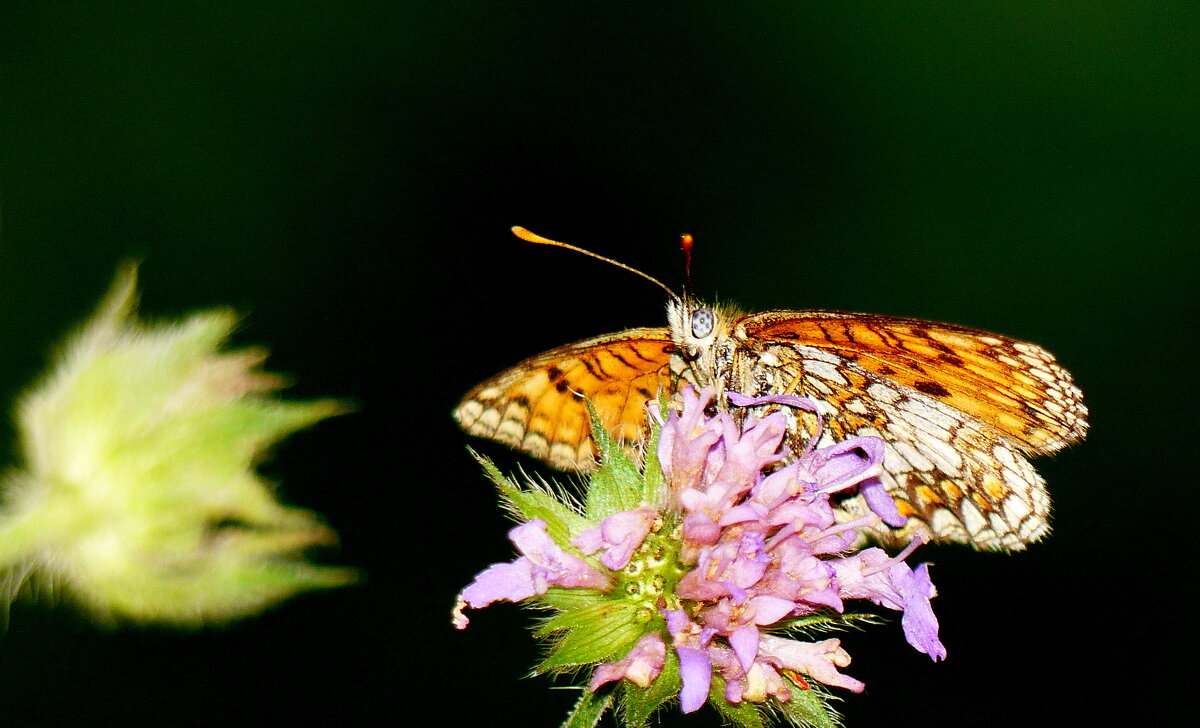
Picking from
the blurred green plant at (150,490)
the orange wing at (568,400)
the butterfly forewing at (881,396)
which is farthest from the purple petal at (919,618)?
the blurred green plant at (150,490)

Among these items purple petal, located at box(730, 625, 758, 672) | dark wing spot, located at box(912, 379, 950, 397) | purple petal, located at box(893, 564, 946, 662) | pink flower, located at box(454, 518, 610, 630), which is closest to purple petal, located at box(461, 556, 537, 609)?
pink flower, located at box(454, 518, 610, 630)

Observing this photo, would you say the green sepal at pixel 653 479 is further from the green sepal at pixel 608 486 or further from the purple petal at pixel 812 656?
the purple petal at pixel 812 656

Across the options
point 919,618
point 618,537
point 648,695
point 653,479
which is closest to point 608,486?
point 653,479

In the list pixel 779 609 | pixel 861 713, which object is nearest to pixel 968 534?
pixel 779 609

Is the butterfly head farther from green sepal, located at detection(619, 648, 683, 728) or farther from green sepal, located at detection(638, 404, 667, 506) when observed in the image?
green sepal, located at detection(619, 648, 683, 728)

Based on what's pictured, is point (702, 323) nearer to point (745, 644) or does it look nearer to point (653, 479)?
point (653, 479)

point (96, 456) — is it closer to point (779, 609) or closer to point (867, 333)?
point (779, 609)

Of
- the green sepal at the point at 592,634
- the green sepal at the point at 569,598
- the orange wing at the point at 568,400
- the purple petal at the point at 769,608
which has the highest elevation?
the orange wing at the point at 568,400
